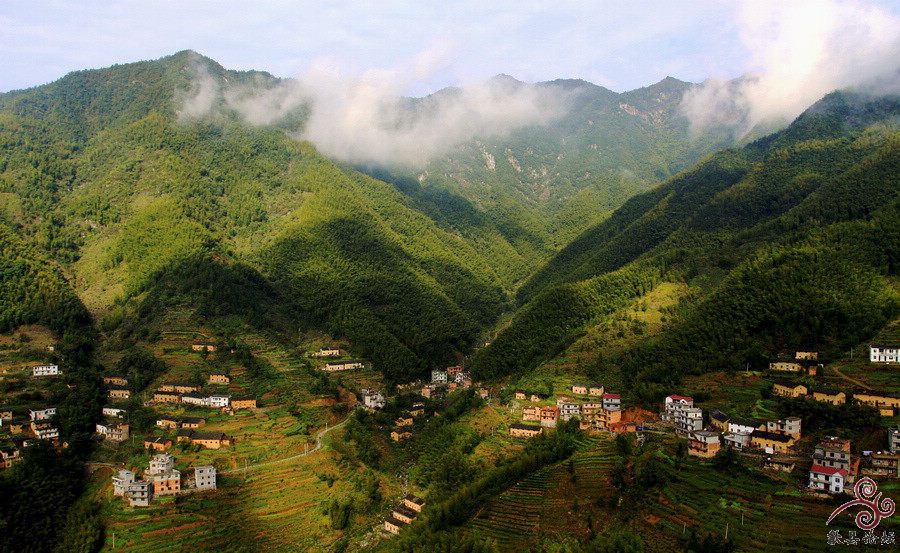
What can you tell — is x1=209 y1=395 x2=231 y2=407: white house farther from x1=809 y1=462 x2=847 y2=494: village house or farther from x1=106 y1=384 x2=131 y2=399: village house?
x1=809 y1=462 x2=847 y2=494: village house

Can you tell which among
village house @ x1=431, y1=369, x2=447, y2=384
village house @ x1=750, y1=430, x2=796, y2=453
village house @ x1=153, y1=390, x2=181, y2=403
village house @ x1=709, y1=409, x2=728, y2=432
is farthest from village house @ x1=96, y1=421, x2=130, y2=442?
village house @ x1=750, y1=430, x2=796, y2=453

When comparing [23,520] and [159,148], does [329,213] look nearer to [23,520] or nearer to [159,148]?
[159,148]

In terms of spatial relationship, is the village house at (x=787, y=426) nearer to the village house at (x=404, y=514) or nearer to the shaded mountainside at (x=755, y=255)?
the shaded mountainside at (x=755, y=255)

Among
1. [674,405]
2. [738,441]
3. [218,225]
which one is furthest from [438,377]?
[218,225]

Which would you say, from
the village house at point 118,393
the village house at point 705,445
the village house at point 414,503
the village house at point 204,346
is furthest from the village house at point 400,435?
the village house at point 705,445

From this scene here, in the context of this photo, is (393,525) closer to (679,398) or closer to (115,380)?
(679,398)

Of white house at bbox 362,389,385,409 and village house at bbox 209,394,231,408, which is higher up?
village house at bbox 209,394,231,408

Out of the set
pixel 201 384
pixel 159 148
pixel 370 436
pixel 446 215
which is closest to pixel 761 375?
pixel 370 436
